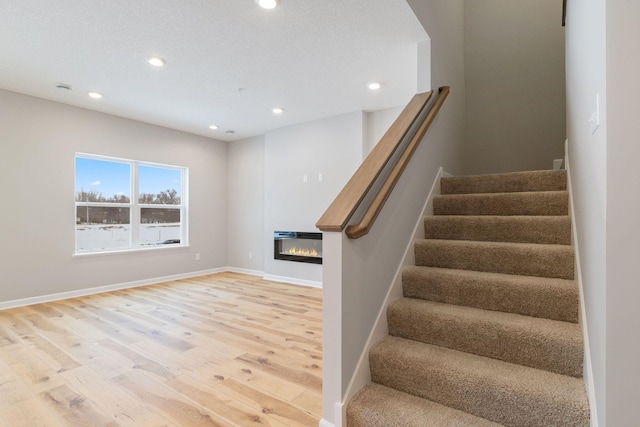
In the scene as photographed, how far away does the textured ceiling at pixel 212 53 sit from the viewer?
2287 mm

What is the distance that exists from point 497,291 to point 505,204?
92 cm

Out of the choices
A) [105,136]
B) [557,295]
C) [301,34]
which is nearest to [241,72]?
[301,34]

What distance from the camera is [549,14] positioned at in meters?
3.52

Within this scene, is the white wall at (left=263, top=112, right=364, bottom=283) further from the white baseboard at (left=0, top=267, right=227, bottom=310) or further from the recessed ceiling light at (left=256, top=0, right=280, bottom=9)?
the recessed ceiling light at (left=256, top=0, right=280, bottom=9)

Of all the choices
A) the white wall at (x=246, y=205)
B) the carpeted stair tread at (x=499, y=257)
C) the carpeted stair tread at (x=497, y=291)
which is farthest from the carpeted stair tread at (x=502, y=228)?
the white wall at (x=246, y=205)

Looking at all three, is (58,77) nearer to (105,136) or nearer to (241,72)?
(105,136)

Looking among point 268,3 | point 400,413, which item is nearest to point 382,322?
point 400,413

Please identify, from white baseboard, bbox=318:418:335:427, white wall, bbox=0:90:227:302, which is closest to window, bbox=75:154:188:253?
white wall, bbox=0:90:227:302

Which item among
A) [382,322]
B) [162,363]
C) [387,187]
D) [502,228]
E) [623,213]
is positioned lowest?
[162,363]

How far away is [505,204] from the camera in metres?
2.42

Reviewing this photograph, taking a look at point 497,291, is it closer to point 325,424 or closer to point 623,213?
point 623,213

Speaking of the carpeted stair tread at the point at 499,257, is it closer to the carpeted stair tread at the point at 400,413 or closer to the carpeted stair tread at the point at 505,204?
the carpeted stair tread at the point at 505,204

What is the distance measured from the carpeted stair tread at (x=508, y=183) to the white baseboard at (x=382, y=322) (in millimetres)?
388

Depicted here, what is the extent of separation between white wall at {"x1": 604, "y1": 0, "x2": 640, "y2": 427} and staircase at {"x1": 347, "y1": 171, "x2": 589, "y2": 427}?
42 cm
